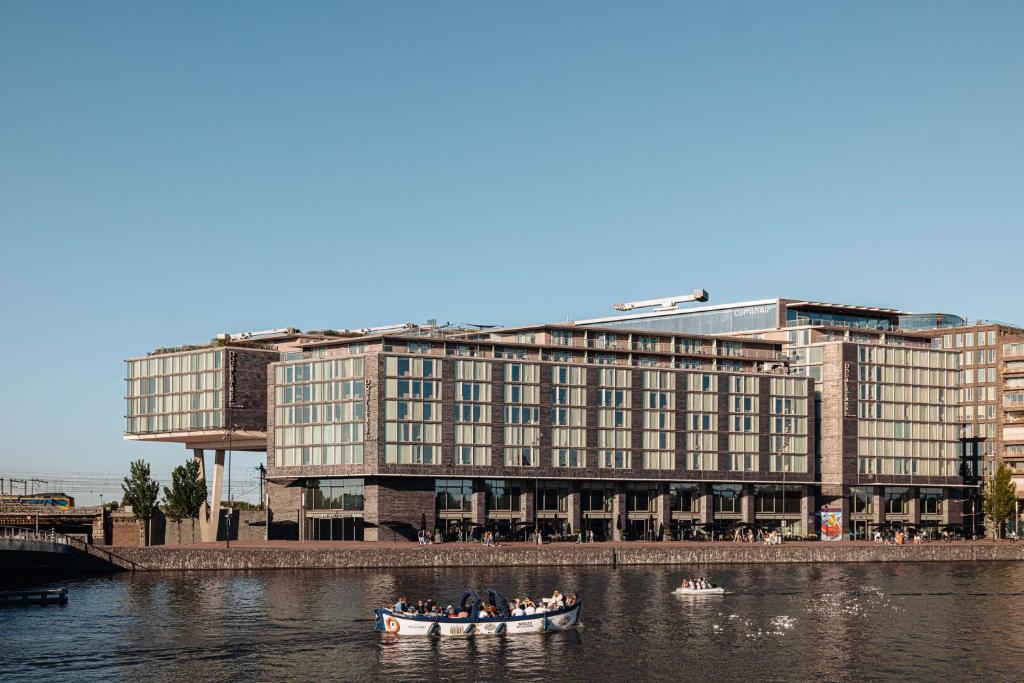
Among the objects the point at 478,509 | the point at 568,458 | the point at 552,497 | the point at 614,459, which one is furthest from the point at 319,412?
the point at 614,459

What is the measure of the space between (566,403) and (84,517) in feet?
222

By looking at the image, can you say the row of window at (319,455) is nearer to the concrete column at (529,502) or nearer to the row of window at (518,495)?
the row of window at (518,495)

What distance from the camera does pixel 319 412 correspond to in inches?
7387

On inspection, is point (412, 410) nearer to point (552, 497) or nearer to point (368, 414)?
point (368, 414)

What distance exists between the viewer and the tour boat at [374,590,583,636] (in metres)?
100

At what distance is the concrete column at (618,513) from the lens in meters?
196

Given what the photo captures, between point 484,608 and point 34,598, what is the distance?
42.7 meters

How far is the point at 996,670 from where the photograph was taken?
8819cm

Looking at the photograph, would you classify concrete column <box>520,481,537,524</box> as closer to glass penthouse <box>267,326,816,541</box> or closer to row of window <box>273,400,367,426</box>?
glass penthouse <box>267,326,816,541</box>

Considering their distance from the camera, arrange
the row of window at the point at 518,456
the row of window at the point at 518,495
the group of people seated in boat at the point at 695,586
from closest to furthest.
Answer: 1. the group of people seated in boat at the point at 695,586
2. the row of window at the point at 518,456
3. the row of window at the point at 518,495

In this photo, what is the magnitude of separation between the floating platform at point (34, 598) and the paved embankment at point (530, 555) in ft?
81.2

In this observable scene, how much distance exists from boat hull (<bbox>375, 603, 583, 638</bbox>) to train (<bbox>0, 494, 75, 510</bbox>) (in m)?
98.0

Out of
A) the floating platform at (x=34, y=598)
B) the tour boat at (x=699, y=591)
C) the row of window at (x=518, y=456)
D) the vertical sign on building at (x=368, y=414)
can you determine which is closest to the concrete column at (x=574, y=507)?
the row of window at (x=518, y=456)

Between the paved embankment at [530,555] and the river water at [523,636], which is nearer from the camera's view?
the river water at [523,636]
